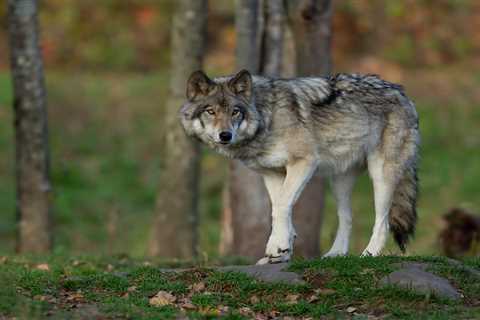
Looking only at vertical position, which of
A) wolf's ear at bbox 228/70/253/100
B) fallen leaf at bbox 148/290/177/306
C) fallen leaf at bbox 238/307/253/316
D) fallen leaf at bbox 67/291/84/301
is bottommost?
fallen leaf at bbox 238/307/253/316

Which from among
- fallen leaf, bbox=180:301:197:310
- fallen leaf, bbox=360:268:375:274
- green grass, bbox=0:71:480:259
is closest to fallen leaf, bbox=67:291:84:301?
fallen leaf, bbox=180:301:197:310

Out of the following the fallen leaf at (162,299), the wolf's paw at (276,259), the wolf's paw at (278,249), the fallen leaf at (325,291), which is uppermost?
the wolf's paw at (278,249)

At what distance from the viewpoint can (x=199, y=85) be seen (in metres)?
8.82

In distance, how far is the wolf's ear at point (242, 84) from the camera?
345 inches

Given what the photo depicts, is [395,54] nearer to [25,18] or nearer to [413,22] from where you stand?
[413,22]

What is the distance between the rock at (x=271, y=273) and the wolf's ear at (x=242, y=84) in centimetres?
166

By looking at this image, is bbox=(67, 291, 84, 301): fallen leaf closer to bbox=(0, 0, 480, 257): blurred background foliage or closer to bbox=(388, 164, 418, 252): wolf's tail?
bbox=(388, 164, 418, 252): wolf's tail

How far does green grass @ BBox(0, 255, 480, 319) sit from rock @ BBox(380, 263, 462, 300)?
76 mm

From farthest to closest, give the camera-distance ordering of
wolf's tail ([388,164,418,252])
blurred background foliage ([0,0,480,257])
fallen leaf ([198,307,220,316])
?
1. blurred background foliage ([0,0,480,257])
2. wolf's tail ([388,164,418,252])
3. fallen leaf ([198,307,220,316])

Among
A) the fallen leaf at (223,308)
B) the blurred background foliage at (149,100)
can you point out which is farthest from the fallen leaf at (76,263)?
the blurred background foliage at (149,100)

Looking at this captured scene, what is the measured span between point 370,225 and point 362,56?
708cm

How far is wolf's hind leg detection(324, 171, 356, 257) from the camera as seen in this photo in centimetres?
983

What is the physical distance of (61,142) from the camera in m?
22.0

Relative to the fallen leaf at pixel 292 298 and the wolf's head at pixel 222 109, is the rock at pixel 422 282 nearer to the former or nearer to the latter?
the fallen leaf at pixel 292 298
